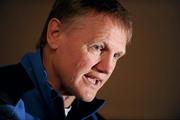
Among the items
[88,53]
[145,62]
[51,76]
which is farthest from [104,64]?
[145,62]

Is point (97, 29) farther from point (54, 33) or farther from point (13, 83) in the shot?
point (13, 83)

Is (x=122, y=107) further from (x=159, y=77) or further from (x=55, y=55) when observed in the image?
(x=55, y=55)

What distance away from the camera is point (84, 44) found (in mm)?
960

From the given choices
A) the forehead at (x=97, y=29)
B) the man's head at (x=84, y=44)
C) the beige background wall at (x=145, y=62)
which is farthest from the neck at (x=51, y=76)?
the beige background wall at (x=145, y=62)

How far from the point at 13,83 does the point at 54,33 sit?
0.21 m

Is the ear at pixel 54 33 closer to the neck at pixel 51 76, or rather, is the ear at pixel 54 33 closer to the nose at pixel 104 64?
the neck at pixel 51 76

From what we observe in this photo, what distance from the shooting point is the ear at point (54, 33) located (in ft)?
3.28

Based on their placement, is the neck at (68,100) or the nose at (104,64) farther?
the neck at (68,100)

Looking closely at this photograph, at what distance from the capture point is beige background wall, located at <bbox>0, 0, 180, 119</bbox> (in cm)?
254

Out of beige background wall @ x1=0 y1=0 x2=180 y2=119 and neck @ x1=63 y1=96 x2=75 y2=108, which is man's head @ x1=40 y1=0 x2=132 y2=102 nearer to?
neck @ x1=63 y1=96 x2=75 y2=108

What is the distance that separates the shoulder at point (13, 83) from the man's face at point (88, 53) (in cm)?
12

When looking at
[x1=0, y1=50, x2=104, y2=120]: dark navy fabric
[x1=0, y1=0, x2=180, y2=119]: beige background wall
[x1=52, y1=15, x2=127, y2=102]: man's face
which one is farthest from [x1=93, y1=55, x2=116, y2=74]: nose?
[x1=0, y1=0, x2=180, y2=119]: beige background wall

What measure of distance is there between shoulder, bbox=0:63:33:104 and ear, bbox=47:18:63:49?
0.39 feet

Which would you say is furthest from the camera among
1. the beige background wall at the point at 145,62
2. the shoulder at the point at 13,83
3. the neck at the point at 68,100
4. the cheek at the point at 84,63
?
the beige background wall at the point at 145,62
